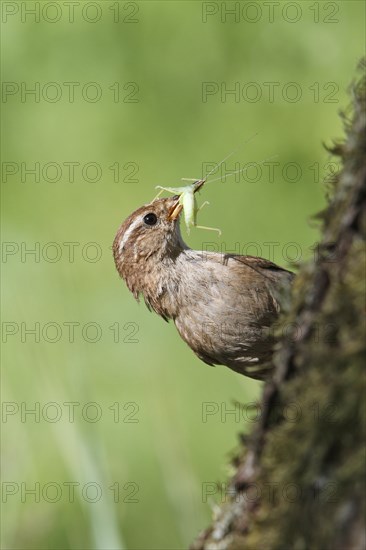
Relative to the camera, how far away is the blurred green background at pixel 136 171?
284 inches

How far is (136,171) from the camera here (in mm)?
9273

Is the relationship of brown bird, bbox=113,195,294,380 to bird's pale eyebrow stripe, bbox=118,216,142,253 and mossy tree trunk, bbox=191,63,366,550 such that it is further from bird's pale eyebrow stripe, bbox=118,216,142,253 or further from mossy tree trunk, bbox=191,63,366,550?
mossy tree trunk, bbox=191,63,366,550

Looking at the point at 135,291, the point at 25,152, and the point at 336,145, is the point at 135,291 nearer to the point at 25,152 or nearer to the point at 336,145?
the point at 336,145

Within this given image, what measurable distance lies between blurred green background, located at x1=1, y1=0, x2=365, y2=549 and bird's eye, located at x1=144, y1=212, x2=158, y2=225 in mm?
1484

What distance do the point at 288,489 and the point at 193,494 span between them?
189 centimetres

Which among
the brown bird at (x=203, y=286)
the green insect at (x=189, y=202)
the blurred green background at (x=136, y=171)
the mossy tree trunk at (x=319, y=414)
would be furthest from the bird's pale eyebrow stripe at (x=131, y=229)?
the mossy tree trunk at (x=319, y=414)

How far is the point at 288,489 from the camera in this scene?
217cm

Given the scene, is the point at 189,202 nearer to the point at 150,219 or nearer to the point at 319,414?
the point at 150,219

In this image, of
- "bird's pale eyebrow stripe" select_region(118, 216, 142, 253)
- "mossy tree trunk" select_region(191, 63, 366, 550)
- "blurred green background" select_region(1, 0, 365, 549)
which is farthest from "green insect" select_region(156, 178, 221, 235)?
"mossy tree trunk" select_region(191, 63, 366, 550)

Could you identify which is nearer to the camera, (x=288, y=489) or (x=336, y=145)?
(x=288, y=489)

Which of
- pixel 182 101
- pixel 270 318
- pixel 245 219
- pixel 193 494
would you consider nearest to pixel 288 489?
pixel 193 494

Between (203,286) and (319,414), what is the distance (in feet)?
9.49

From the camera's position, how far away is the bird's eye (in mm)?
5375

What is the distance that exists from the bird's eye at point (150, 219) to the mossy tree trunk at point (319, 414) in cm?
304
